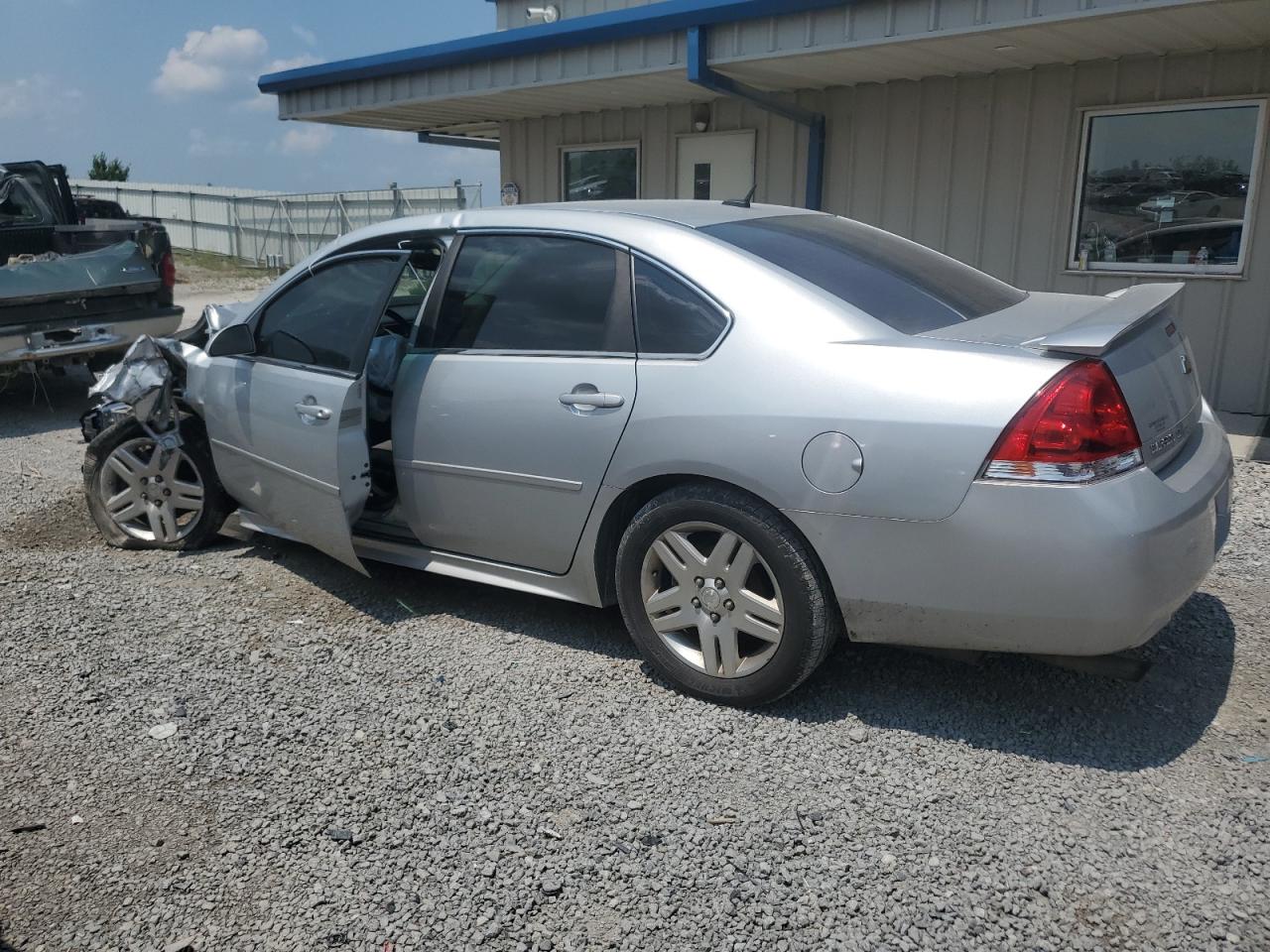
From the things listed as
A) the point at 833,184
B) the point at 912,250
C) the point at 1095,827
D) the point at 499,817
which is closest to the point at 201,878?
the point at 499,817

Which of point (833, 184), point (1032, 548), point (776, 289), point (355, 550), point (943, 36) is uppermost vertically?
point (943, 36)

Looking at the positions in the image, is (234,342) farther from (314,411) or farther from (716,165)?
(716,165)

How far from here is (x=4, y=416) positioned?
8.98m

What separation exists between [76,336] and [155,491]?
392cm

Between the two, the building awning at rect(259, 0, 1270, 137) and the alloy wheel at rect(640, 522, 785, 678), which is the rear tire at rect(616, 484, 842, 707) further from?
the building awning at rect(259, 0, 1270, 137)

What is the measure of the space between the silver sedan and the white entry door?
6.07m

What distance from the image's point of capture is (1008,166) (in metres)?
Answer: 8.66

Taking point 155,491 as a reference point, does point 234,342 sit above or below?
above

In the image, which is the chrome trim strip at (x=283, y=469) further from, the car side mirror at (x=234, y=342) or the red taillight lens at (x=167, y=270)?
the red taillight lens at (x=167, y=270)

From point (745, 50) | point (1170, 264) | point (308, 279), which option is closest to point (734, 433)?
point (308, 279)

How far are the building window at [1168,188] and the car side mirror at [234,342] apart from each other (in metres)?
6.45

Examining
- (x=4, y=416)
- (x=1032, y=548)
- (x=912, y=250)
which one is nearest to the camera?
(x=1032, y=548)

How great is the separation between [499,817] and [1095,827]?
63.1 inches

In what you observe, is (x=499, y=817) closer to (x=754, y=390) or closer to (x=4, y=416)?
(x=754, y=390)
